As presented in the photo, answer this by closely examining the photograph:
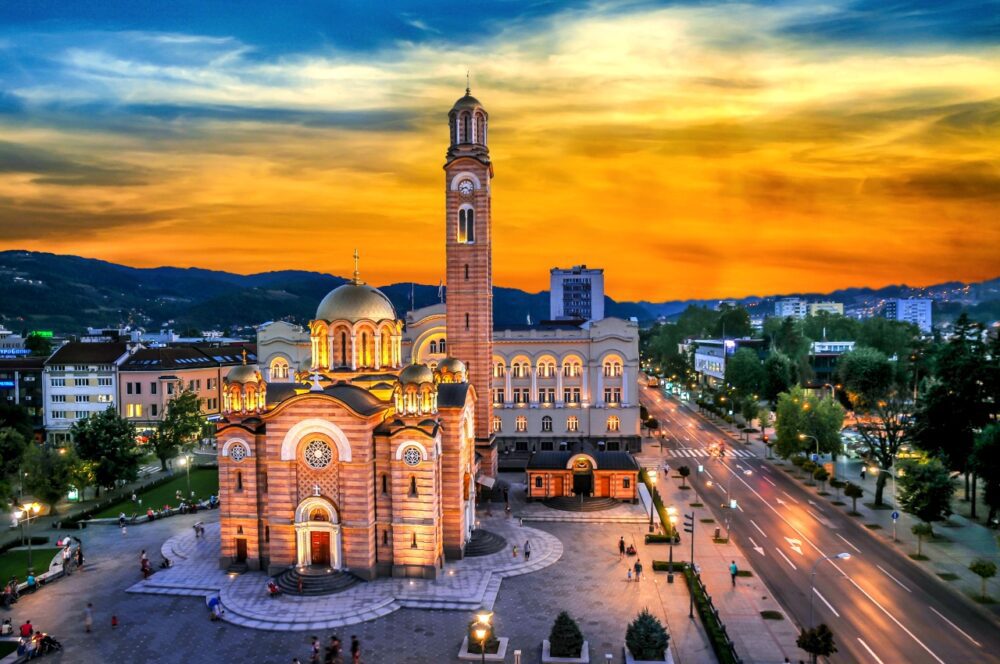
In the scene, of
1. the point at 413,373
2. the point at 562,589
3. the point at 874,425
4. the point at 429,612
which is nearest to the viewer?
the point at 429,612

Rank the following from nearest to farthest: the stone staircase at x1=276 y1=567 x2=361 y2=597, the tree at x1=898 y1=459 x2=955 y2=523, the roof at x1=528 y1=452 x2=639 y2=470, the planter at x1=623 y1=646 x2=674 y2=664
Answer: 1. the planter at x1=623 y1=646 x2=674 y2=664
2. the stone staircase at x1=276 y1=567 x2=361 y2=597
3. the tree at x1=898 y1=459 x2=955 y2=523
4. the roof at x1=528 y1=452 x2=639 y2=470

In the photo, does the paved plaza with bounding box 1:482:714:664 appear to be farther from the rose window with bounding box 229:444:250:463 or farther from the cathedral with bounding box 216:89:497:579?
the rose window with bounding box 229:444:250:463

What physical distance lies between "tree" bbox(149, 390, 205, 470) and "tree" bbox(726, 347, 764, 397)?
7295 centimetres

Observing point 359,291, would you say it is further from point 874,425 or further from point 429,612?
point 874,425

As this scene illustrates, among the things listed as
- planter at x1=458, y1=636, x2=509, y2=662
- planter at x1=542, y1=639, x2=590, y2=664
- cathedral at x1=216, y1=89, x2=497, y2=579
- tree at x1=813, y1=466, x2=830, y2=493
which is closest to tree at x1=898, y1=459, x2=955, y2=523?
tree at x1=813, y1=466, x2=830, y2=493

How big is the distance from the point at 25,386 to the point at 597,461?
79.2 metres

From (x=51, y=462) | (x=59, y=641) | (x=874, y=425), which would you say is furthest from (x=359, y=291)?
(x=874, y=425)

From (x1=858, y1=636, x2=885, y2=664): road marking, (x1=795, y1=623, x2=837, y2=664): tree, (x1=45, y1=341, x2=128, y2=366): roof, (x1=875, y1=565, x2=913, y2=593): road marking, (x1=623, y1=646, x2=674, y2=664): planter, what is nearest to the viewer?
(x1=795, y1=623, x2=837, y2=664): tree

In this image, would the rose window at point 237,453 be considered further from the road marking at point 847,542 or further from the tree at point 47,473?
the road marking at point 847,542

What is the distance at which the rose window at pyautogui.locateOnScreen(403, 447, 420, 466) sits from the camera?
39.1m

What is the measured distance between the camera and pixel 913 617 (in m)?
33.5

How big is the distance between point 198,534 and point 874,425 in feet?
195

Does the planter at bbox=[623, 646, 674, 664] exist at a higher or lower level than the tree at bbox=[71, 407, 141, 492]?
lower

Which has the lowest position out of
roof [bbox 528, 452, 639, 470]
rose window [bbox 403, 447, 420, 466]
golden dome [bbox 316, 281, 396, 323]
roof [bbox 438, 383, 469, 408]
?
roof [bbox 528, 452, 639, 470]
